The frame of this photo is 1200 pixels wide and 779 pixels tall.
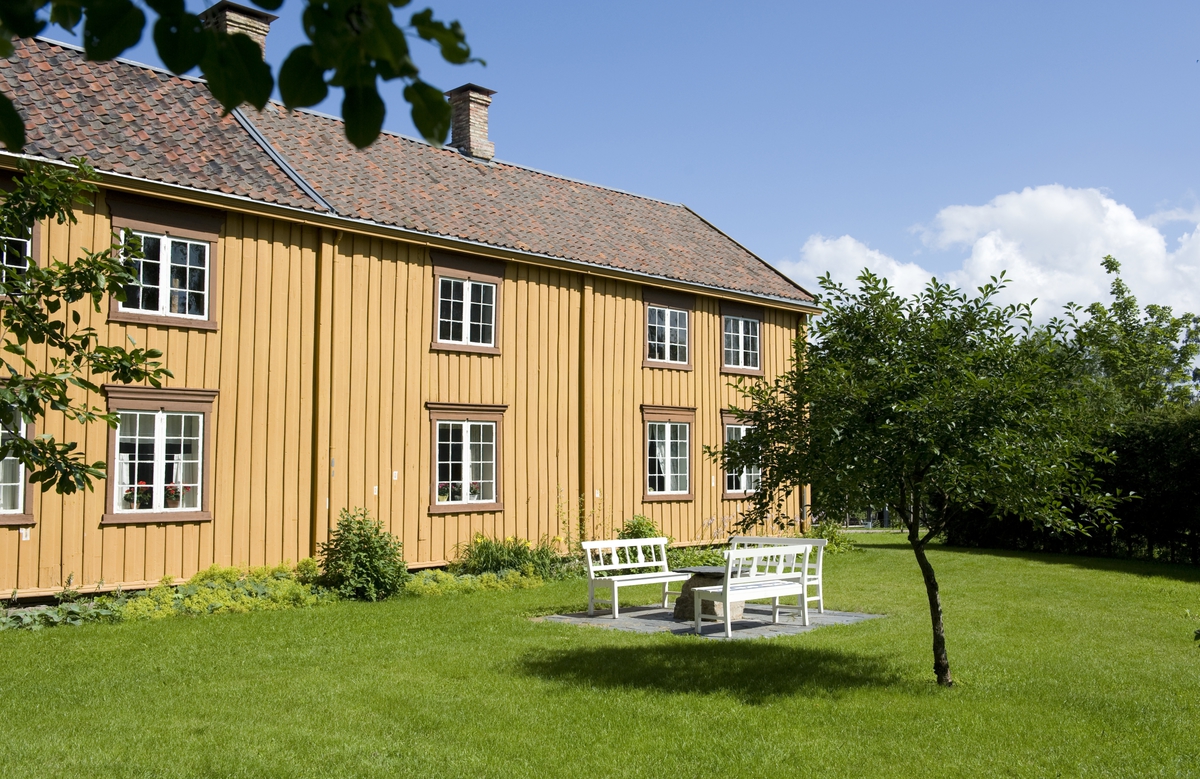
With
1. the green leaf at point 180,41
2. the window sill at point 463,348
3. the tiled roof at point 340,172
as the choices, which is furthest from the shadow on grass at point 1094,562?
the green leaf at point 180,41

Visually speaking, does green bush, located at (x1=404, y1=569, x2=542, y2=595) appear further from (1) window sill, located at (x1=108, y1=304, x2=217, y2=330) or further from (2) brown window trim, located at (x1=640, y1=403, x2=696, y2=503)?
(1) window sill, located at (x1=108, y1=304, x2=217, y2=330)

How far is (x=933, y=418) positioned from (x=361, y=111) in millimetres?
7552

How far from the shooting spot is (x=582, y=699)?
8336mm

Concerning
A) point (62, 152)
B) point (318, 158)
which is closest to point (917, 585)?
point (318, 158)

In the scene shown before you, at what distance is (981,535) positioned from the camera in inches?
978

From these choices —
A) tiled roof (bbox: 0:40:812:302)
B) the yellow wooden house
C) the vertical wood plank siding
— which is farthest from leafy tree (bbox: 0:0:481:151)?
tiled roof (bbox: 0:40:812:302)

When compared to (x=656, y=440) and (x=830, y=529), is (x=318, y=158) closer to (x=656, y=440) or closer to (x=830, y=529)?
(x=656, y=440)

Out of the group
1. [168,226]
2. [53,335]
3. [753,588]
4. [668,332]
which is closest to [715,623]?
[753,588]

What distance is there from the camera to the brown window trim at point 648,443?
20.2 metres

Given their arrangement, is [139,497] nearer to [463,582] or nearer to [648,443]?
[463,582]

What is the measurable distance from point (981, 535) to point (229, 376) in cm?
1744

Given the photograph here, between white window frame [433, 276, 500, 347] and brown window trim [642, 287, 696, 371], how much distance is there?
3559mm

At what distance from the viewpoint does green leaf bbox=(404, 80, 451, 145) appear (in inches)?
79.4

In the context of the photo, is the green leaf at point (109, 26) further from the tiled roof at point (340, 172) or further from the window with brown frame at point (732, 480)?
the window with brown frame at point (732, 480)
